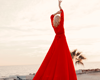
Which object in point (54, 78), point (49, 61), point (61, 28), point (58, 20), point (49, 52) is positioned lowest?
point (54, 78)

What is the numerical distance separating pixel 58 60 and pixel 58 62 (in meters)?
0.06

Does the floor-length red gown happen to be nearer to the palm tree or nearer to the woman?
the woman

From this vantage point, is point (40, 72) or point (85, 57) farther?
point (85, 57)

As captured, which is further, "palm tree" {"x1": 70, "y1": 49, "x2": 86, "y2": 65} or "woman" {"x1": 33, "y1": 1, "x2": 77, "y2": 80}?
"palm tree" {"x1": 70, "y1": 49, "x2": 86, "y2": 65}

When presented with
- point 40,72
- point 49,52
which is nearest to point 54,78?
point 40,72

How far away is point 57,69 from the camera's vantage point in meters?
3.48

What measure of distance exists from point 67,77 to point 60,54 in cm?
64

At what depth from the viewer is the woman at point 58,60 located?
11.4 ft

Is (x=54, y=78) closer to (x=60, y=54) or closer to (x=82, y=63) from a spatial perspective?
(x=60, y=54)

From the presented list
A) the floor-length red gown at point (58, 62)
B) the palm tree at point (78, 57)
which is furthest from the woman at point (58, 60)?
the palm tree at point (78, 57)

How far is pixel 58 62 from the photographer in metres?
3.53

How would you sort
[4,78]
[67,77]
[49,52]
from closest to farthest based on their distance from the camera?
1. [67,77]
2. [49,52]
3. [4,78]

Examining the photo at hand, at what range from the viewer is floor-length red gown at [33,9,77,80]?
11.3 ft

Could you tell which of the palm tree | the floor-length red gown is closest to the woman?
the floor-length red gown
